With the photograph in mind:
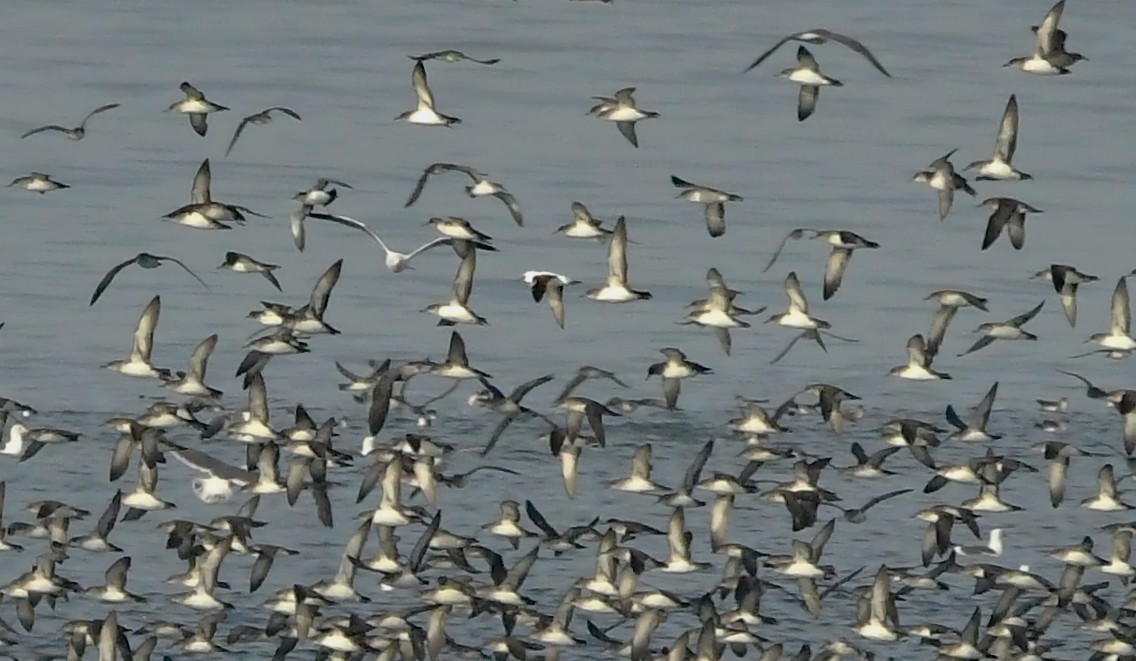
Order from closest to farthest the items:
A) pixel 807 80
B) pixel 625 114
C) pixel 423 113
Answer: pixel 807 80 → pixel 423 113 → pixel 625 114

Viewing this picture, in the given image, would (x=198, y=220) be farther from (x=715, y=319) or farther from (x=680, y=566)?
(x=680, y=566)

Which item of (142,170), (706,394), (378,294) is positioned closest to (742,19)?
(142,170)

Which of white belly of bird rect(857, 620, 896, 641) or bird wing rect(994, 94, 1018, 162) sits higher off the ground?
bird wing rect(994, 94, 1018, 162)

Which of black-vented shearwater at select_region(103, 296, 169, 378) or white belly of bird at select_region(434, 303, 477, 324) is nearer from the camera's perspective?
white belly of bird at select_region(434, 303, 477, 324)

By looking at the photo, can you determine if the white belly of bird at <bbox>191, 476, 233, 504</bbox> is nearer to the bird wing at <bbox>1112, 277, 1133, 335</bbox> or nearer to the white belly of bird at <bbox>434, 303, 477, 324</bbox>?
the white belly of bird at <bbox>434, 303, 477, 324</bbox>

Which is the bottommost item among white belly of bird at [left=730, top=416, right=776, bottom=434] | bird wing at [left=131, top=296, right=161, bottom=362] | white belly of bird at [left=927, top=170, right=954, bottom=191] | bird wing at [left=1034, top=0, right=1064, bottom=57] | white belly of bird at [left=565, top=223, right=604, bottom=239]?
white belly of bird at [left=730, top=416, right=776, bottom=434]

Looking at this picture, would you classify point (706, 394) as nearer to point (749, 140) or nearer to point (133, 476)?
point (133, 476)

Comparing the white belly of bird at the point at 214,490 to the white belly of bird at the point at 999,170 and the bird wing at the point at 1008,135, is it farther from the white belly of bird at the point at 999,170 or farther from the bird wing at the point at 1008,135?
the bird wing at the point at 1008,135

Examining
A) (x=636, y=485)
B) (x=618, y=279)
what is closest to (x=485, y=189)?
(x=618, y=279)

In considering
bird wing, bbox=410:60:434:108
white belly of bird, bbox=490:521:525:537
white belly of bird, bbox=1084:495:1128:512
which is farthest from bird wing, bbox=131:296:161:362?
white belly of bird, bbox=1084:495:1128:512

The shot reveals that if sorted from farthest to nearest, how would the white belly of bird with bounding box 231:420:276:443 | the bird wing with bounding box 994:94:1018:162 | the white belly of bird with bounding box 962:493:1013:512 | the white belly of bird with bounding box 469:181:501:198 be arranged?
1. the white belly of bird with bounding box 962:493:1013:512
2. the white belly of bird with bounding box 469:181:501:198
3. the white belly of bird with bounding box 231:420:276:443
4. the bird wing with bounding box 994:94:1018:162

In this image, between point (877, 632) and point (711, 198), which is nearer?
point (877, 632)

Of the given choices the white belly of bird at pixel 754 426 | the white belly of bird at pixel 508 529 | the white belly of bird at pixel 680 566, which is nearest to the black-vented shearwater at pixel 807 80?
the white belly of bird at pixel 754 426

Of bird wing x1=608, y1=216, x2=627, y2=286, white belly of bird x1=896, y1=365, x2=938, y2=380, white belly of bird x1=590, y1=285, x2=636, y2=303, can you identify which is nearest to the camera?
white belly of bird x1=590, y1=285, x2=636, y2=303
